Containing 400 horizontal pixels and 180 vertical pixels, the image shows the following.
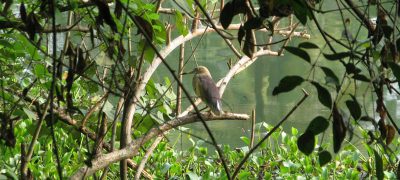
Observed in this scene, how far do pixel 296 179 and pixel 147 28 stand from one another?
6.39 ft

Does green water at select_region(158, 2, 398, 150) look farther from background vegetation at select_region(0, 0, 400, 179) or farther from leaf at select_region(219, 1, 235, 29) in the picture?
leaf at select_region(219, 1, 235, 29)

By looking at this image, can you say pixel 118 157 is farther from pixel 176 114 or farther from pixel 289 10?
pixel 289 10

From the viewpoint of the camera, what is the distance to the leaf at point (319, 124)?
3.69 ft

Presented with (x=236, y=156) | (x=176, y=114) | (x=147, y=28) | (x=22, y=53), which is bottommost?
(x=236, y=156)

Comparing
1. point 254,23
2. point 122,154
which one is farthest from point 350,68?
point 122,154

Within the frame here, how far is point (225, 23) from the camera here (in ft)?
4.21

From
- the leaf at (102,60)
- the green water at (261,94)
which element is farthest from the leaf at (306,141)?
the green water at (261,94)

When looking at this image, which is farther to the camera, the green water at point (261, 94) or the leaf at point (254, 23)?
the green water at point (261, 94)

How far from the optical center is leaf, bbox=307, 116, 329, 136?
112 centimetres

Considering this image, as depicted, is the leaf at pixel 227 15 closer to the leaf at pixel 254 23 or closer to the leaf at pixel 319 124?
the leaf at pixel 254 23

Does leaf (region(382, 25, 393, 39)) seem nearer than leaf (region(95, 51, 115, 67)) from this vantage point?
Yes

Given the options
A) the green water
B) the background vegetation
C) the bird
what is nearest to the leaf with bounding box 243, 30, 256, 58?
the background vegetation

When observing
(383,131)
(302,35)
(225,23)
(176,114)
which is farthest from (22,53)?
(302,35)

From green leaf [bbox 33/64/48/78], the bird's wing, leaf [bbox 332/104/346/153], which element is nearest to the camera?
leaf [bbox 332/104/346/153]
